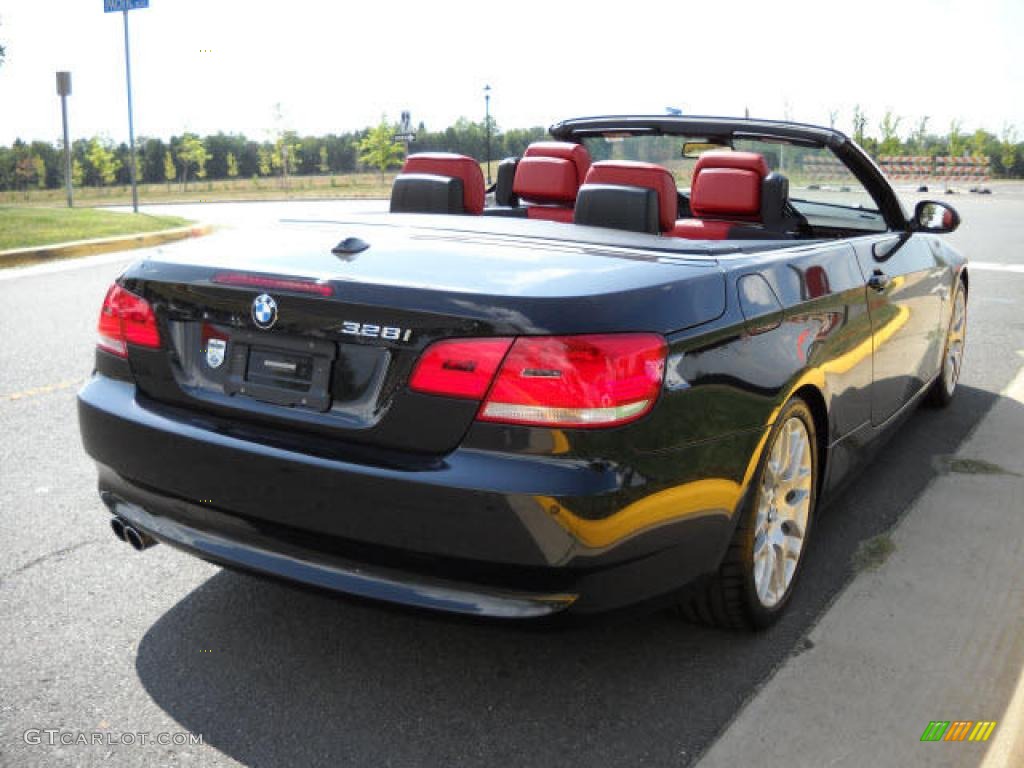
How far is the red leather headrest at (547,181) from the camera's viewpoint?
4.81m

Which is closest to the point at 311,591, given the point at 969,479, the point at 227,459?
the point at 227,459

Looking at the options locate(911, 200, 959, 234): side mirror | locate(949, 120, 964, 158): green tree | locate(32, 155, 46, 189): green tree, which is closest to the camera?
locate(911, 200, 959, 234): side mirror

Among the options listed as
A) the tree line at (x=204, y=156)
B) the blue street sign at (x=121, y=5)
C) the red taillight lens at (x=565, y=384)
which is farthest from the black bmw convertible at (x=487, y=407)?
the tree line at (x=204, y=156)

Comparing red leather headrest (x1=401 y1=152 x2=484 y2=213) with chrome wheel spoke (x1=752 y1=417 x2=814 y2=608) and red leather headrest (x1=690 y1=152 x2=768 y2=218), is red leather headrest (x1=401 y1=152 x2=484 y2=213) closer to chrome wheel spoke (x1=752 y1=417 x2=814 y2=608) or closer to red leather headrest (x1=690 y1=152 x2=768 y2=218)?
red leather headrest (x1=690 y1=152 x2=768 y2=218)

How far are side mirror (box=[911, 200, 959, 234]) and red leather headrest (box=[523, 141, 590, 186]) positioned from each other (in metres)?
1.54

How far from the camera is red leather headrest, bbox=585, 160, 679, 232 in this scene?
3400 millimetres

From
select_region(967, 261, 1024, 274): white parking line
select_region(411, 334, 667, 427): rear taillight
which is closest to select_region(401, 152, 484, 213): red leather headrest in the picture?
select_region(411, 334, 667, 427): rear taillight

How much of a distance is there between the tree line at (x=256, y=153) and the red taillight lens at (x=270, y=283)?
256ft

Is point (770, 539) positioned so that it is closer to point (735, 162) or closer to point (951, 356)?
point (735, 162)

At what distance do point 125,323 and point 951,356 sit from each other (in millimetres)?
4569

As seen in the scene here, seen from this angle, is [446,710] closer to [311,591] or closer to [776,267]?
[311,591]

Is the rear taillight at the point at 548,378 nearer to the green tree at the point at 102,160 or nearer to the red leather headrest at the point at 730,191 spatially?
the red leather headrest at the point at 730,191

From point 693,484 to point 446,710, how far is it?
865 millimetres

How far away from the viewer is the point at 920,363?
4.77 meters
